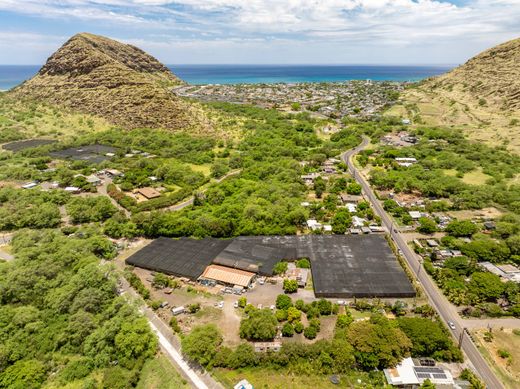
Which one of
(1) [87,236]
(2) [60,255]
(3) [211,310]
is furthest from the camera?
(1) [87,236]

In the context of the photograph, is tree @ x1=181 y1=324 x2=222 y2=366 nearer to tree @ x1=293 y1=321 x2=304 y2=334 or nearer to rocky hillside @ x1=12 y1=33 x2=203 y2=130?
tree @ x1=293 y1=321 x2=304 y2=334

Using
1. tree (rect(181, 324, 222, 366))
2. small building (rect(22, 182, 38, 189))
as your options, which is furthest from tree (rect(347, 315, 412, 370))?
small building (rect(22, 182, 38, 189))

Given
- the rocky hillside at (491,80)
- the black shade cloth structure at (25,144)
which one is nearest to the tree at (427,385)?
the black shade cloth structure at (25,144)

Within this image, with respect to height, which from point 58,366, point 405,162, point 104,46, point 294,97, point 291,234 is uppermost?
point 104,46

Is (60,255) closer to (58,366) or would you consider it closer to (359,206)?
(58,366)

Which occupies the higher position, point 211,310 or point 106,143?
point 106,143

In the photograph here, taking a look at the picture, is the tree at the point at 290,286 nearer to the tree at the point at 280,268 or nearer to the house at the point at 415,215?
the tree at the point at 280,268

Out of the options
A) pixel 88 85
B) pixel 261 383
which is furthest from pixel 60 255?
pixel 88 85
